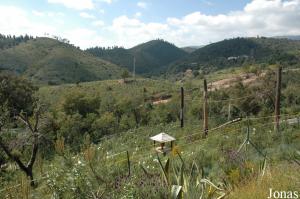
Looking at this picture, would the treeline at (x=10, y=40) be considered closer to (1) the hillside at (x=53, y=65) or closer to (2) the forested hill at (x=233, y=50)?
(1) the hillside at (x=53, y=65)

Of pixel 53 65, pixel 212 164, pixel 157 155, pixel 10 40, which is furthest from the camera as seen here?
pixel 10 40

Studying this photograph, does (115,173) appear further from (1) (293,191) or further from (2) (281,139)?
(2) (281,139)

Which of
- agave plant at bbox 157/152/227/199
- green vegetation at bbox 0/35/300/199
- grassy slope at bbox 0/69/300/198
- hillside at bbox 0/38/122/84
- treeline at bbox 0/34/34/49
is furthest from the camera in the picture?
treeline at bbox 0/34/34/49

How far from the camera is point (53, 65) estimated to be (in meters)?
106

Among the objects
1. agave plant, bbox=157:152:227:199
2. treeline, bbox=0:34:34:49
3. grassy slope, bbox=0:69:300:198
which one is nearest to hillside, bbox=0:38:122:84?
treeline, bbox=0:34:34:49

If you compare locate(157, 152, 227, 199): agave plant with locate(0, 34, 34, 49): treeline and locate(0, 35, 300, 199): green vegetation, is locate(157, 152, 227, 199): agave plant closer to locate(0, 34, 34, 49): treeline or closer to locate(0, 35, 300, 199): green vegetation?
locate(0, 35, 300, 199): green vegetation

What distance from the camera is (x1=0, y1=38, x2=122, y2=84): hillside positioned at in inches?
3954

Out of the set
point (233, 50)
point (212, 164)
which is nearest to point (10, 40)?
point (233, 50)

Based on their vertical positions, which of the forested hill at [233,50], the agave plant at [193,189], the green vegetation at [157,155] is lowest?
the green vegetation at [157,155]

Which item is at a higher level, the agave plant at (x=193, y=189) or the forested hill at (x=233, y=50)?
the forested hill at (x=233, y=50)

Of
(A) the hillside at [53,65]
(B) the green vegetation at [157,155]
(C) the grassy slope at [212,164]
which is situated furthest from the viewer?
(A) the hillside at [53,65]

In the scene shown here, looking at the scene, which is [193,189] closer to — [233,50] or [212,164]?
[212,164]

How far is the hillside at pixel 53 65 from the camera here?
10044cm

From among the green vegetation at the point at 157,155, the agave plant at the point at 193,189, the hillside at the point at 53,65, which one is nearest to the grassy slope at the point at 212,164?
the green vegetation at the point at 157,155
